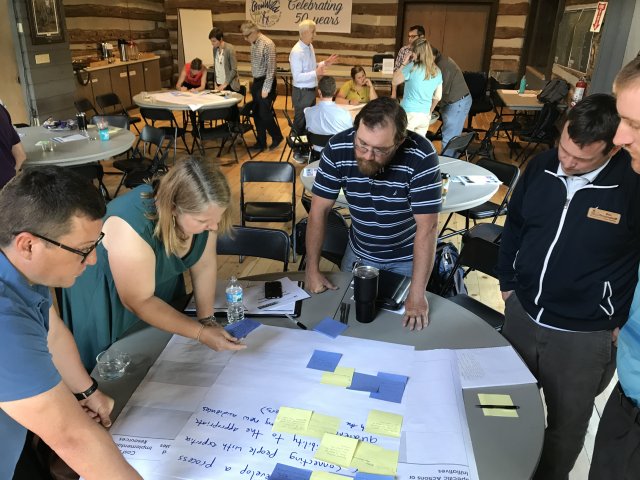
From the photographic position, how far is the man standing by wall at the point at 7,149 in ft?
11.3

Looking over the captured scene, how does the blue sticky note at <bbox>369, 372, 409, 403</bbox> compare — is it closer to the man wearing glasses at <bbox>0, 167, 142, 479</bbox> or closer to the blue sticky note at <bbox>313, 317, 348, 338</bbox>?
the blue sticky note at <bbox>313, 317, 348, 338</bbox>

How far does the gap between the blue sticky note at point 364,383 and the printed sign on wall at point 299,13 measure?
34.0 feet

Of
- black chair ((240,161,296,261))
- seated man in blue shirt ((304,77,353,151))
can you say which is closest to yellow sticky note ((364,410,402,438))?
black chair ((240,161,296,261))

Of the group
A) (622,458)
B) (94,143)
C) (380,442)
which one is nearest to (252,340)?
(380,442)

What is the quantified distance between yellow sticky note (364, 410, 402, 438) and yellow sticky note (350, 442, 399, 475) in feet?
0.18

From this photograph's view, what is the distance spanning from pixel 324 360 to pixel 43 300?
82 cm

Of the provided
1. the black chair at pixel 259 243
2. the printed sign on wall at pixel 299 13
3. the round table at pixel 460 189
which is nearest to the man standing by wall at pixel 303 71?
the round table at pixel 460 189

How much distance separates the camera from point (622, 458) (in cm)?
140

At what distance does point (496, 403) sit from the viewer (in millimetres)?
1383

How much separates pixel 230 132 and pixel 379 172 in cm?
486

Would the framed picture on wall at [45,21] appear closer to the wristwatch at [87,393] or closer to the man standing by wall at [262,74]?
the man standing by wall at [262,74]

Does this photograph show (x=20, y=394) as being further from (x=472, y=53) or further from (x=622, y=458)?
(x=472, y=53)

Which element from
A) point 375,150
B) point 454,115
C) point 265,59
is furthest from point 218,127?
point 375,150

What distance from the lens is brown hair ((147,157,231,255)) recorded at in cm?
162
